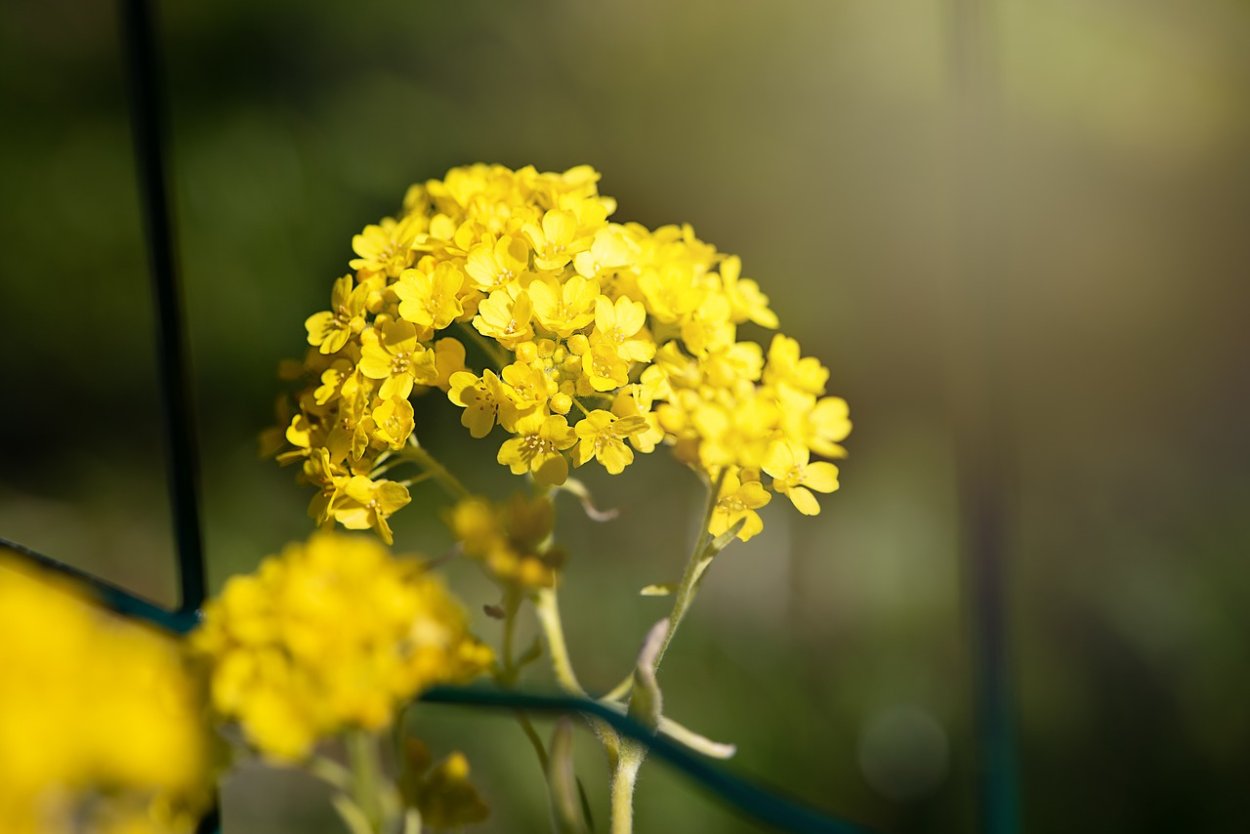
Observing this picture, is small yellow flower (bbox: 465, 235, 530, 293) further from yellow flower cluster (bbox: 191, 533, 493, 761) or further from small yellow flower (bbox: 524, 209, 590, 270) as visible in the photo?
yellow flower cluster (bbox: 191, 533, 493, 761)

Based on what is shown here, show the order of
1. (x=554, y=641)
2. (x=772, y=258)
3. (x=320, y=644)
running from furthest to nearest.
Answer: (x=772, y=258), (x=554, y=641), (x=320, y=644)

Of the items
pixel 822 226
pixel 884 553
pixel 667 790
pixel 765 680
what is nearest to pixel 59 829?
pixel 667 790

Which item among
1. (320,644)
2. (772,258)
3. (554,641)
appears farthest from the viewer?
(772,258)

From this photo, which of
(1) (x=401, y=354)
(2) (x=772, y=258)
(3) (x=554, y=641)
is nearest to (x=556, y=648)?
(3) (x=554, y=641)

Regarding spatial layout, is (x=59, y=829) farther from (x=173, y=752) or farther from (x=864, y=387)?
(x=864, y=387)

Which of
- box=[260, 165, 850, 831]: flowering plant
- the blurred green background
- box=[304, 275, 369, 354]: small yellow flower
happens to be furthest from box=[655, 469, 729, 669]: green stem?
the blurred green background

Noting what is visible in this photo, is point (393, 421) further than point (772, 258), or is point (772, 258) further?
point (772, 258)

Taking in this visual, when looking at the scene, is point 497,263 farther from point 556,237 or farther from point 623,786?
point 623,786

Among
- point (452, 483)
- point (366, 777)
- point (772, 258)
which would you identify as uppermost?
point (772, 258)
